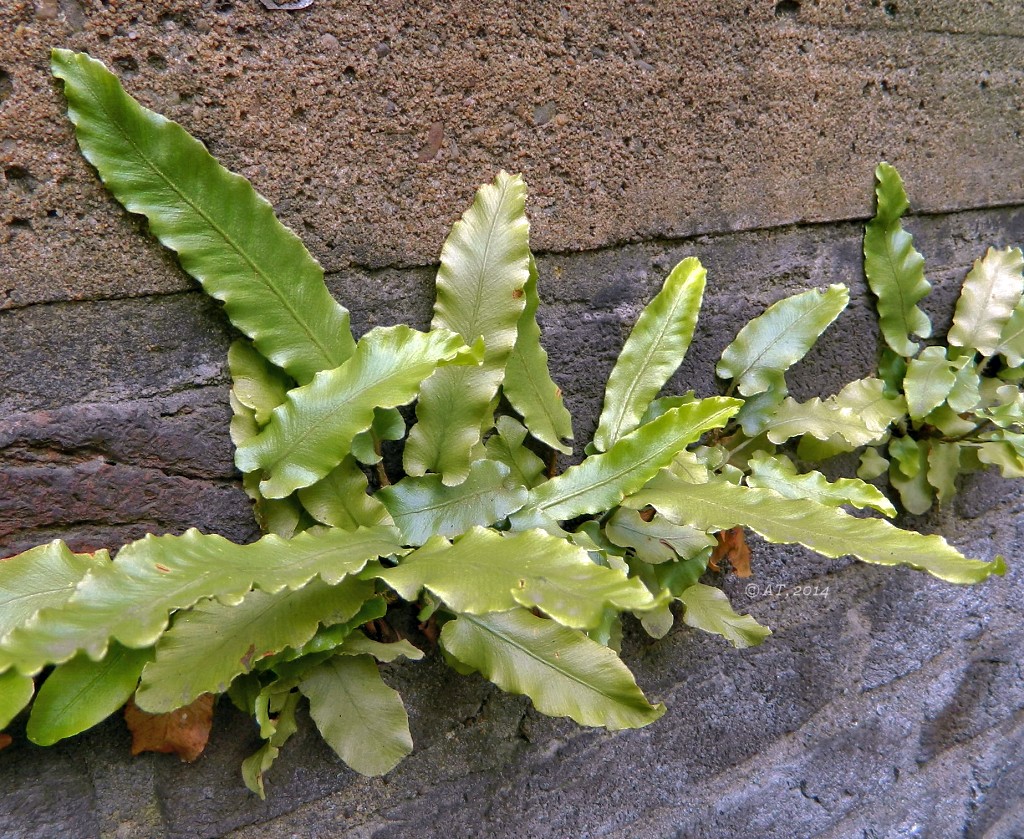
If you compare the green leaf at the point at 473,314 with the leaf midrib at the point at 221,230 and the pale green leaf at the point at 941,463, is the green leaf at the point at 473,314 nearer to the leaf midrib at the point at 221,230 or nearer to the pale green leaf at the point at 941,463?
the leaf midrib at the point at 221,230

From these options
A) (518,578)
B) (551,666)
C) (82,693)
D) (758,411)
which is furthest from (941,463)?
(82,693)

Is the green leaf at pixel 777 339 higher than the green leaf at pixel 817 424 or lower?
higher

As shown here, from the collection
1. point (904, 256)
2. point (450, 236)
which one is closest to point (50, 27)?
point (450, 236)

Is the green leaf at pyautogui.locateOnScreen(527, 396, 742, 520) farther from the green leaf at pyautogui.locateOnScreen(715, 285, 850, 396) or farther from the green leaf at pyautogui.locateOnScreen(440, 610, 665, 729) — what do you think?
the green leaf at pyautogui.locateOnScreen(715, 285, 850, 396)

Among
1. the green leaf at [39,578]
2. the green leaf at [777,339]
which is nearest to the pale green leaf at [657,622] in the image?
the green leaf at [777,339]

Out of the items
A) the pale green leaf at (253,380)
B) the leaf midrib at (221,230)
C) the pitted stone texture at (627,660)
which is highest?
the leaf midrib at (221,230)

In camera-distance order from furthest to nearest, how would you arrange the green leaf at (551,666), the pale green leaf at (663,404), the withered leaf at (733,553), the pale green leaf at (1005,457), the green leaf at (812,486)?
the pale green leaf at (1005,457)
the withered leaf at (733,553)
the pale green leaf at (663,404)
the green leaf at (812,486)
the green leaf at (551,666)
